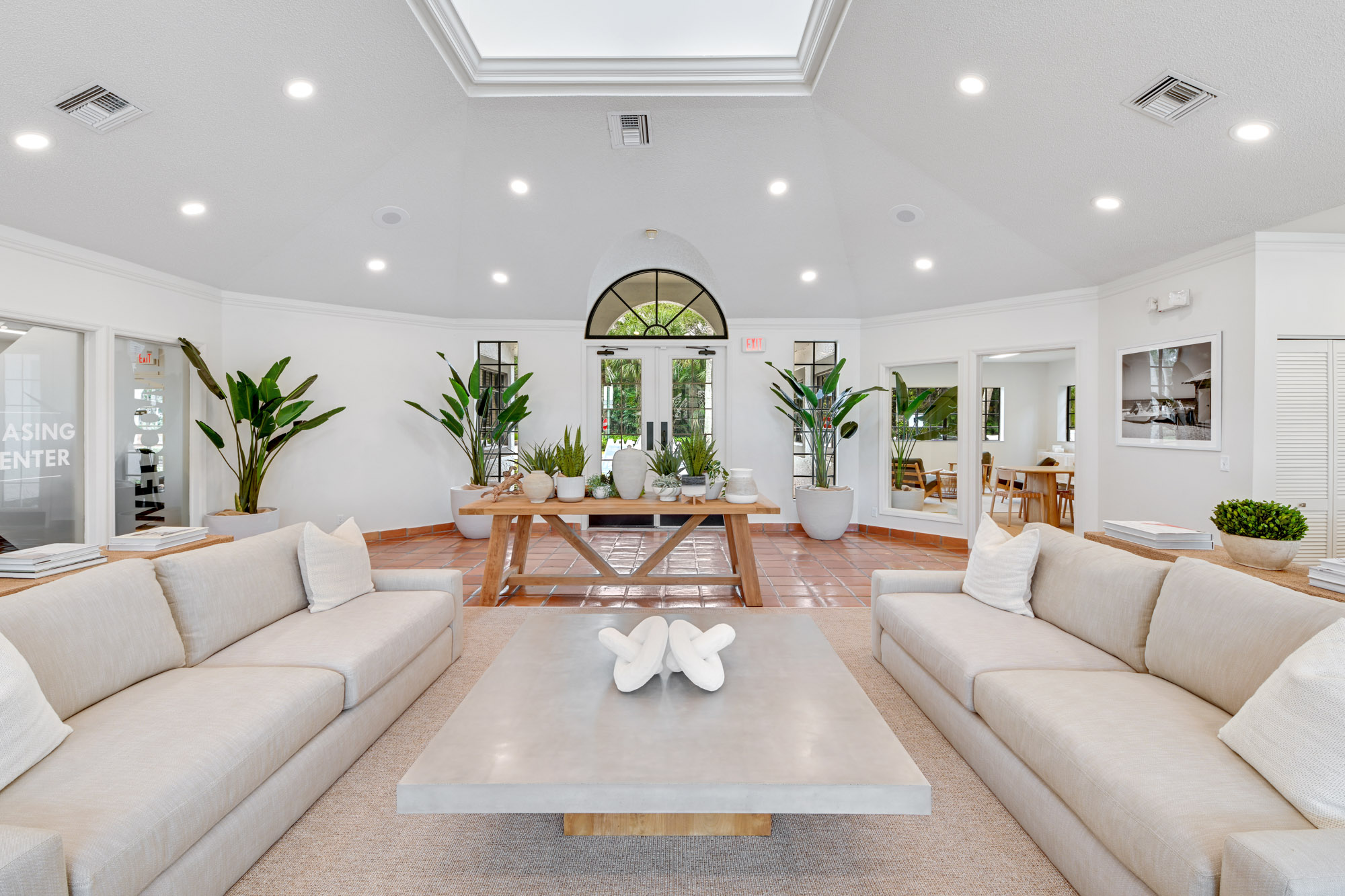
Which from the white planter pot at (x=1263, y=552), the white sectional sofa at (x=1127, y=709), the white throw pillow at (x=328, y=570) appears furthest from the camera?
the white throw pillow at (x=328, y=570)

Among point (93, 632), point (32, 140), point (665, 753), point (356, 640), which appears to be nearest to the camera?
point (665, 753)

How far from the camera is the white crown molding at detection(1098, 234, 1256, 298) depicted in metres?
3.90

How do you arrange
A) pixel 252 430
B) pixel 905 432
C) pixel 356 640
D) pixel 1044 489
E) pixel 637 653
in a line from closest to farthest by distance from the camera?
pixel 637 653 < pixel 356 640 < pixel 252 430 < pixel 905 432 < pixel 1044 489

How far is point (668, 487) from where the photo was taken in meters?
4.03

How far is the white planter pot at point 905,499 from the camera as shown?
6.66 metres

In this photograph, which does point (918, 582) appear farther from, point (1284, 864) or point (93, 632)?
point (93, 632)

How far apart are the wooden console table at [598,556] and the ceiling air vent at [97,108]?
2.77 metres

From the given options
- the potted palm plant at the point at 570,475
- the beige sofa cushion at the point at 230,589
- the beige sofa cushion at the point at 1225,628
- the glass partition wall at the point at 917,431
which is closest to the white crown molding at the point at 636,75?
the potted palm plant at the point at 570,475

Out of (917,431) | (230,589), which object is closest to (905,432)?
(917,431)

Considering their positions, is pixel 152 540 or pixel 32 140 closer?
pixel 152 540

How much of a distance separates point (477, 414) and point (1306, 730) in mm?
6339

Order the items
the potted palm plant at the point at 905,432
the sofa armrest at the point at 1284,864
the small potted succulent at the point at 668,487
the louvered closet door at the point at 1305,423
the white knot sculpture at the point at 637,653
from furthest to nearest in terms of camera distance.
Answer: the potted palm plant at the point at 905,432, the small potted succulent at the point at 668,487, the louvered closet door at the point at 1305,423, the white knot sculpture at the point at 637,653, the sofa armrest at the point at 1284,864

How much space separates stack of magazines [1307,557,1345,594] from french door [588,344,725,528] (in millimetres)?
5025

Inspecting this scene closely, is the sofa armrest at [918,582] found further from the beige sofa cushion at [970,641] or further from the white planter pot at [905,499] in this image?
the white planter pot at [905,499]
